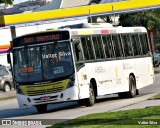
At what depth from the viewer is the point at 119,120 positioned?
584 inches

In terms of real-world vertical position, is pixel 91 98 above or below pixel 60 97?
below

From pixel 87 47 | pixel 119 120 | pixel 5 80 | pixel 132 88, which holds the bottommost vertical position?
pixel 5 80

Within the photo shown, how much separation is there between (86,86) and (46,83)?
1487mm

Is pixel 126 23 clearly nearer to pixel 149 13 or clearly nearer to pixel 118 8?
pixel 149 13

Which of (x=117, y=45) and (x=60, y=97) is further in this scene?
(x=117, y=45)

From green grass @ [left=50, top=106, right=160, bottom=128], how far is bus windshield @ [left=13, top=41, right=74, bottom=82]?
5552 millimetres

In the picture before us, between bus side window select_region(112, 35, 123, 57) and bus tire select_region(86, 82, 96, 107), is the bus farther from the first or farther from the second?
bus side window select_region(112, 35, 123, 57)

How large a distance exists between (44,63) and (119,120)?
8.38 metres

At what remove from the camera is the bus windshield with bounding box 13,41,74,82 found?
22.7m

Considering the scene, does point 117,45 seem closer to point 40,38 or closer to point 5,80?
point 40,38

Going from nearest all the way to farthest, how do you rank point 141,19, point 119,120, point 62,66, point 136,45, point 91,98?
1. point 119,120
2. point 62,66
3. point 91,98
4. point 136,45
5. point 141,19


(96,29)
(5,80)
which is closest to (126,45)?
(96,29)

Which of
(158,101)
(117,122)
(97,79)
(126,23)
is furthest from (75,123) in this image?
(126,23)

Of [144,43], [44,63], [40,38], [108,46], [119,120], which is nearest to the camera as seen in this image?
[119,120]
